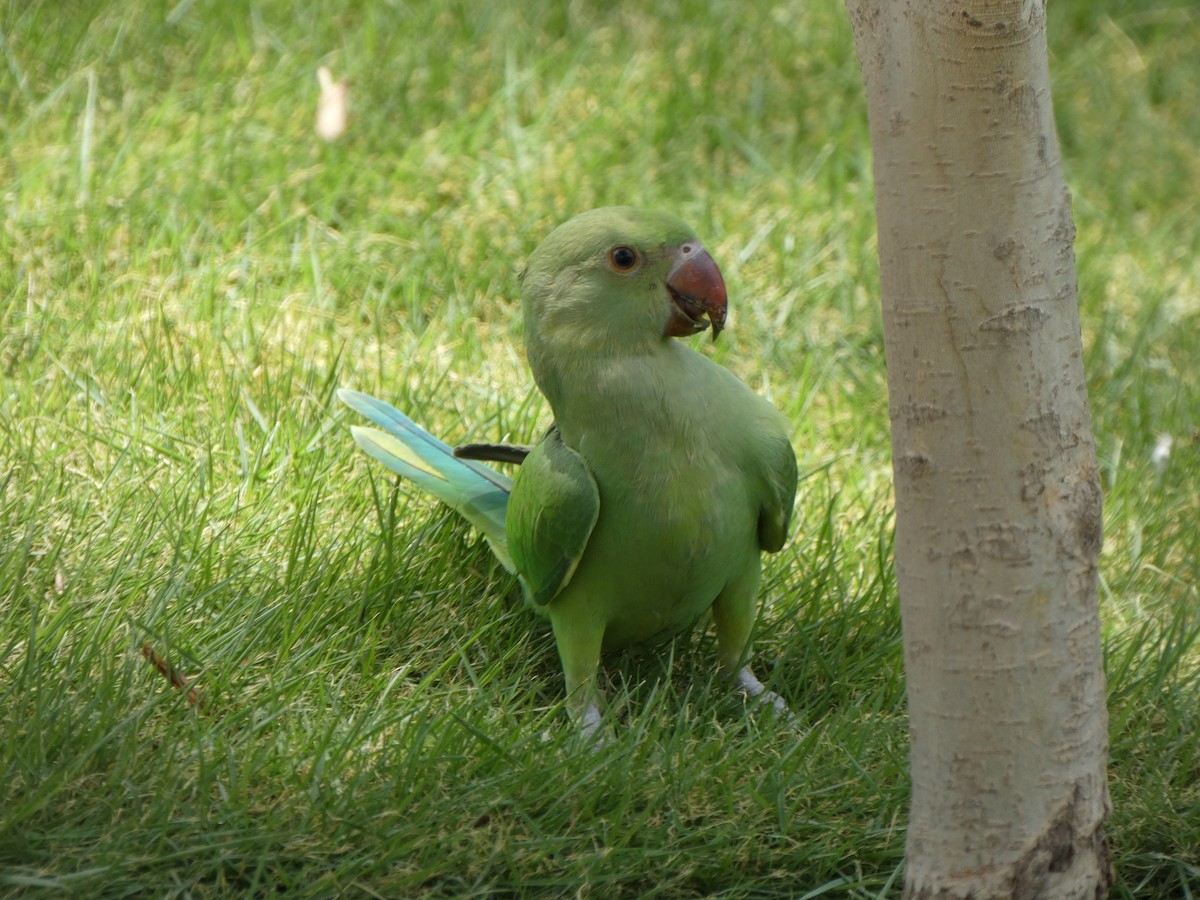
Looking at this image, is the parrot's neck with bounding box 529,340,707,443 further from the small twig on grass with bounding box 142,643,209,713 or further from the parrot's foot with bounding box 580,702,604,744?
the small twig on grass with bounding box 142,643,209,713

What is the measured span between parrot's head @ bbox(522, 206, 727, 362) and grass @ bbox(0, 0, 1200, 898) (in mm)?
604

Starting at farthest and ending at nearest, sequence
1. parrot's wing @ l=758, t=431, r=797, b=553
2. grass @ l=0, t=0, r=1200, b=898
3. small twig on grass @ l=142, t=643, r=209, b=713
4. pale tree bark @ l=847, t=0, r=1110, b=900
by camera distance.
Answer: parrot's wing @ l=758, t=431, r=797, b=553 < small twig on grass @ l=142, t=643, r=209, b=713 < grass @ l=0, t=0, r=1200, b=898 < pale tree bark @ l=847, t=0, r=1110, b=900

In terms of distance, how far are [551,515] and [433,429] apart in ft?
2.95

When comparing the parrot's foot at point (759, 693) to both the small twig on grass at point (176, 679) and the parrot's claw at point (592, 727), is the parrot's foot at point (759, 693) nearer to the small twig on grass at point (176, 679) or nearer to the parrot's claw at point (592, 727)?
the parrot's claw at point (592, 727)

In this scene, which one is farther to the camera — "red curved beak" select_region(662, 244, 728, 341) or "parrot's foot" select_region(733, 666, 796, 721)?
"parrot's foot" select_region(733, 666, 796, 721)

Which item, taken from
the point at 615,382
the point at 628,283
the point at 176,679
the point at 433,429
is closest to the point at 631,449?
the point at 615,382

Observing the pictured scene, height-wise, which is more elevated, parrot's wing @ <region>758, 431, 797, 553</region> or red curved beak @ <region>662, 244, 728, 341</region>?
red curved beak @ <region>662, 244, 728, 341</region>

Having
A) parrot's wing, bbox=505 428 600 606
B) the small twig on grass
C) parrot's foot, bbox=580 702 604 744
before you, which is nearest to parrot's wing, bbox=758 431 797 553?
parrot's wing, bbox=505 428 600 606

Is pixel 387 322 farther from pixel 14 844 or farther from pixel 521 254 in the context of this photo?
pixel 14 844

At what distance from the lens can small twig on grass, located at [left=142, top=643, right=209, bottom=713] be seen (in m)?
2.24

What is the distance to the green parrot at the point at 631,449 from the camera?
7.54 ft

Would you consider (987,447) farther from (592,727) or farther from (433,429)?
(433,429)

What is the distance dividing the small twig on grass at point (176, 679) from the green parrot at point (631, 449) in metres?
0.58

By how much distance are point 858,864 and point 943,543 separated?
0.59 metres
